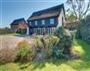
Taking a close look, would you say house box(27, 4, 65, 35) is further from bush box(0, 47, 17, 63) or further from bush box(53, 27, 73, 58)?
bush box(0, 47, 17, 63)

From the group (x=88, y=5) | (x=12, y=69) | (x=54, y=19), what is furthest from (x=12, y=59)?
(x=88, y=5)

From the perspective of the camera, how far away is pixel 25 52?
10945mm

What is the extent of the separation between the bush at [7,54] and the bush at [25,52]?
399 mm

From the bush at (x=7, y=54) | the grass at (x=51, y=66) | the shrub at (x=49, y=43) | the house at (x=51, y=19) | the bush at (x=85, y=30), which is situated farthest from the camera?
the house at (x=51, y=19)

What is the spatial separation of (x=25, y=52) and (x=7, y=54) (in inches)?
51.4

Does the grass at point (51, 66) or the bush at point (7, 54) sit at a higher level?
the bush at point (7, 54)

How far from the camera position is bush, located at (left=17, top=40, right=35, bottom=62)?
10.9 meters

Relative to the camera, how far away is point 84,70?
1038cm

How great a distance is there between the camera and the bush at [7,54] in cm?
1011

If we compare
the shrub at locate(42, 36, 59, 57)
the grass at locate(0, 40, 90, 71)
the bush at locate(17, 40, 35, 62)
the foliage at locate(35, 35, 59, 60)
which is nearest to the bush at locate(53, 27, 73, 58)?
the shrub at locate(42, 36, 59, 57)

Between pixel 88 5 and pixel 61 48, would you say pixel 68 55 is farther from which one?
pixel 88 5

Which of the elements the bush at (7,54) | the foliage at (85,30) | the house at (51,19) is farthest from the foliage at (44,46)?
the house at (51,19)

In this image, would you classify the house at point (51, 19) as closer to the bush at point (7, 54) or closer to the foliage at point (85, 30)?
the foliage at point (85, 30)

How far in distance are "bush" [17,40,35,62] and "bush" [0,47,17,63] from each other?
1.31ft
